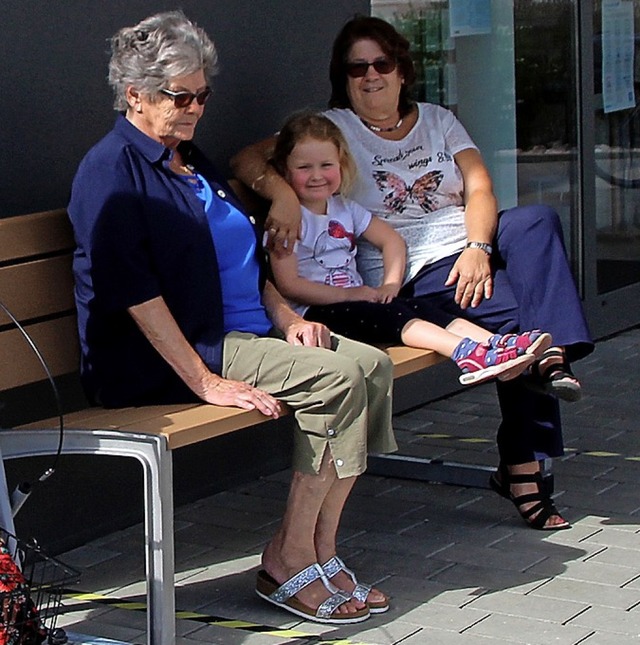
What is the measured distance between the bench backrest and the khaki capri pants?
47cm

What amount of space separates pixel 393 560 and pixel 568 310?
0.91 metres

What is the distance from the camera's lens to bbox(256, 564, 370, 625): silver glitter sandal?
13.0 feet

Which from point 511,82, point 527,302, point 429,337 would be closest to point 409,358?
point 429,337

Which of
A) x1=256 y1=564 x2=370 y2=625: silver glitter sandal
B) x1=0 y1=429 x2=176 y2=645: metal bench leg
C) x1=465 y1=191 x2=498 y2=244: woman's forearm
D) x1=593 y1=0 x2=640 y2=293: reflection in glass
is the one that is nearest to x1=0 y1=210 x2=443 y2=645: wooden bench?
x1=0 y1=429 x2=176 y2=645: metal bench leg

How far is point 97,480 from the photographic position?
4668mm

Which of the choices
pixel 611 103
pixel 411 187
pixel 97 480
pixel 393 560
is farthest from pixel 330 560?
pixel 611 103

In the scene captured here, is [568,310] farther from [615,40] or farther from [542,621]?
[615,40]

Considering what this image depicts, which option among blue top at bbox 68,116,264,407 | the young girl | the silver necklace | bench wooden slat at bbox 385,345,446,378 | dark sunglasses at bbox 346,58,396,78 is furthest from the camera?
the silver necklace

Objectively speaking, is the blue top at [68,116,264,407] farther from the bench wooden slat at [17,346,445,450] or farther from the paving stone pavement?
the paving stone pavement

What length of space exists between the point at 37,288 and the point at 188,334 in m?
0.42

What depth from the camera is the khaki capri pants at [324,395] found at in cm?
385

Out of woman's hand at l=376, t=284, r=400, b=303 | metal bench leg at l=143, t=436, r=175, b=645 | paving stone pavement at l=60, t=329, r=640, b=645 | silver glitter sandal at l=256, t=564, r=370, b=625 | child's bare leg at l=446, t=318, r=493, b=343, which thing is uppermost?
woman's hand at l=376, t=284, r=400, b=303

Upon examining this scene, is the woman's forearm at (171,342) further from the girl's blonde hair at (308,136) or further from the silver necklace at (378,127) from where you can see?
the silver necklace at (378,127)

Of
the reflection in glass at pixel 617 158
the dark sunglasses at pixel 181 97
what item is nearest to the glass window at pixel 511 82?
the reflection in glass at pixel 617 158
